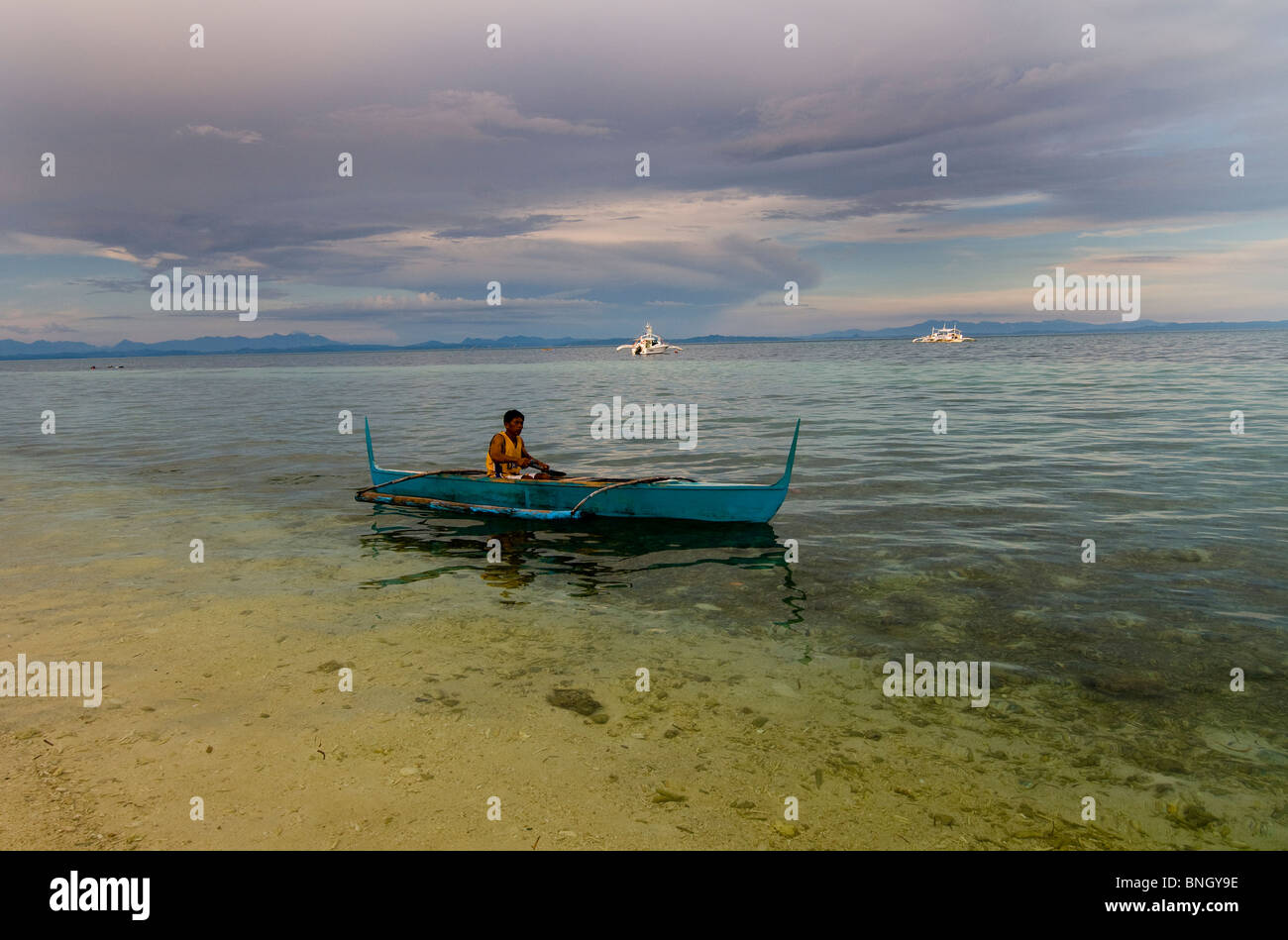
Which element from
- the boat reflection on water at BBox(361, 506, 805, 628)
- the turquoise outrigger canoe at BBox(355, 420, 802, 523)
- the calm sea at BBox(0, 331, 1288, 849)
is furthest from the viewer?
the turquoise outrigger canoe at BBox(355, 420, 802, 523)

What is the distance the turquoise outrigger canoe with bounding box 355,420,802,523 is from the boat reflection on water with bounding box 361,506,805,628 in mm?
284

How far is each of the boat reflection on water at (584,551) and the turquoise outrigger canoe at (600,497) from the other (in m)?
0.28

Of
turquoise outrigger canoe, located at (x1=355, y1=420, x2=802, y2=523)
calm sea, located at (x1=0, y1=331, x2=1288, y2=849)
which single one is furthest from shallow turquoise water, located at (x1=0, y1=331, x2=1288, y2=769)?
turquoise outrigger canoe, located at (x1=355, y1=420, x2=802, y2=523)

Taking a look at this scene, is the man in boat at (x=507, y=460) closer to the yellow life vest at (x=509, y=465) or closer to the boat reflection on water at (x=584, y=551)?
the yellow life vest at (x=509, y=465)

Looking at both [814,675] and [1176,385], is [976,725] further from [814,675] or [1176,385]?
[1176,385]

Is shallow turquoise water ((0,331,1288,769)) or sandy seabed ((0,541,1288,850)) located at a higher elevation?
shallow turquoise water ((0,331,1288,769))

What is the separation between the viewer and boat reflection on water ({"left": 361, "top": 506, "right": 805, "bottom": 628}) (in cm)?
1154

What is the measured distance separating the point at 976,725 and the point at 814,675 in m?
1.71

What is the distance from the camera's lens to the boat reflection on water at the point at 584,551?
11.5 meters

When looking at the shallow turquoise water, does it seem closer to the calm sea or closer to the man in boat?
the calm sea

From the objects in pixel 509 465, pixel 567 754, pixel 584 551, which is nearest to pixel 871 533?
pixel 584 551

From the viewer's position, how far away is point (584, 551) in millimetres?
13594

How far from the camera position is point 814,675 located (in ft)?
26.3
